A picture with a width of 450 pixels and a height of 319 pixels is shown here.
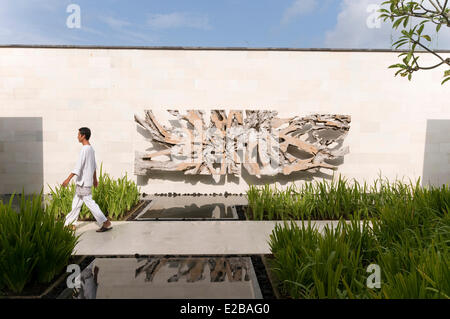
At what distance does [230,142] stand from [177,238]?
3558 millimetres

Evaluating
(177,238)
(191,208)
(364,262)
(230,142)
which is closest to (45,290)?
(177,238)

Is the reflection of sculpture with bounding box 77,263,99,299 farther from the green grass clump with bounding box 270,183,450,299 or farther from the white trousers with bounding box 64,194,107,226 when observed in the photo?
the green grass clump with bounding box 270,183,450,299

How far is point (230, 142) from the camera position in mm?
7137

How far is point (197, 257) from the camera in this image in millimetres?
3326

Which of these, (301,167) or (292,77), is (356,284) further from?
(292,77)

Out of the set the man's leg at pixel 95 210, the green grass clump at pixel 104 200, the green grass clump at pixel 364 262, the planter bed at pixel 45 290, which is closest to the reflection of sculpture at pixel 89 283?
the planter bed at pixel 45 290

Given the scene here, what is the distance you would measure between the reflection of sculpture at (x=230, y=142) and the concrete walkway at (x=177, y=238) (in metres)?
2.47

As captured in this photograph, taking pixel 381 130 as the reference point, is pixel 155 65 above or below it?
above

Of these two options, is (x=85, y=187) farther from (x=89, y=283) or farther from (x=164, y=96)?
(x=164, y=96)

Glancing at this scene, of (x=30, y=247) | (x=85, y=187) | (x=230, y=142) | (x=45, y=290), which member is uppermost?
(x=230, y=142)

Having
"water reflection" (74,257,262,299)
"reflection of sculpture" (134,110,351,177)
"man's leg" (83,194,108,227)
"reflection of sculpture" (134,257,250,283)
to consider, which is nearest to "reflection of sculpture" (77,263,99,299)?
"water reflection" (74,257,262,299)

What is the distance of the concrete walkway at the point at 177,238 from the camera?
3.55 meters

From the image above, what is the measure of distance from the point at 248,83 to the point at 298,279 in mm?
5998
